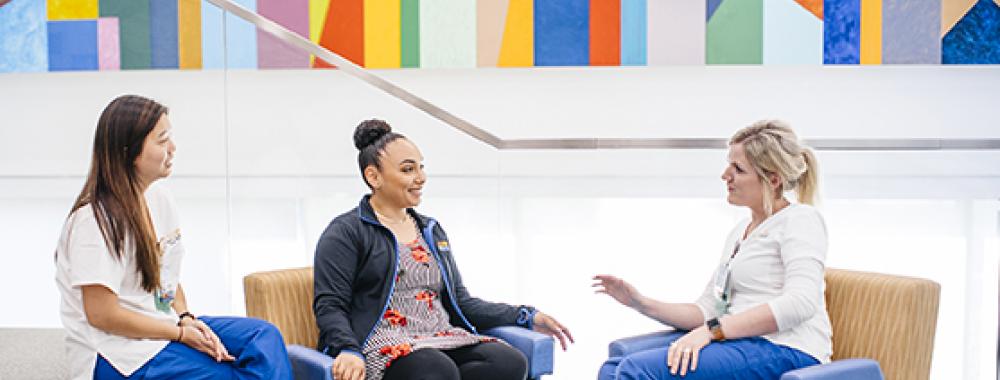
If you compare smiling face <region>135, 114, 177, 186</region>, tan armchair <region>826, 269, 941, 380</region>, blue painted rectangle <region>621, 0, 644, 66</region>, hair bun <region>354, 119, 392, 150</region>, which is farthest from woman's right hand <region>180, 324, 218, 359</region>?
blue painted rectangle <region>621, 0, 644, 66</region>

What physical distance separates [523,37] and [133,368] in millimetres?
3848

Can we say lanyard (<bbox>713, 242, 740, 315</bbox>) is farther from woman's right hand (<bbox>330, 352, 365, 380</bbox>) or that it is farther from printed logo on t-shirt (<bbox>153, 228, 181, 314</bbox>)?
printed logo on t-shirt (<bbox>153, 228, 181, 314</bbox>)

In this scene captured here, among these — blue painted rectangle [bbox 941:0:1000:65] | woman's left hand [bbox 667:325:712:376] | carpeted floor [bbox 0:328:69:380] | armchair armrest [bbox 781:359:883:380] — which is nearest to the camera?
armchair armrest [bbox 781:359:883:380]

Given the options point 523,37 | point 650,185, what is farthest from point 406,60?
point 650,185

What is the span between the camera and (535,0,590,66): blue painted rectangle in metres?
5.45

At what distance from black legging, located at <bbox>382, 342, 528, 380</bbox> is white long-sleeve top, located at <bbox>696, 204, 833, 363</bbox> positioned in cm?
63

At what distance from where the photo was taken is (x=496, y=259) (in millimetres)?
3691

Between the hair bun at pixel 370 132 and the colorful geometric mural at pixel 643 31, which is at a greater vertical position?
A: the colorful geometric mural at pixel 643 31

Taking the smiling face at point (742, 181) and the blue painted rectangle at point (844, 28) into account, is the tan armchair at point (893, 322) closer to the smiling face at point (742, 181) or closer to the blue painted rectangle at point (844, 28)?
the smiling face at point (742, 181)

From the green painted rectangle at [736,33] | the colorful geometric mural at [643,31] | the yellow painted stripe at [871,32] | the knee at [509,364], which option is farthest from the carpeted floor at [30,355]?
the yellow painted stripe at [871,32]

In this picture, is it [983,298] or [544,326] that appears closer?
[544,326]

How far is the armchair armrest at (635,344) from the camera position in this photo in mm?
2553

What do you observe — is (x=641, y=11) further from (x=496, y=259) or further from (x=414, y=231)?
(x=414, y=231)

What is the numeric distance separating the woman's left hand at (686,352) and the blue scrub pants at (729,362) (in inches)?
0.6
